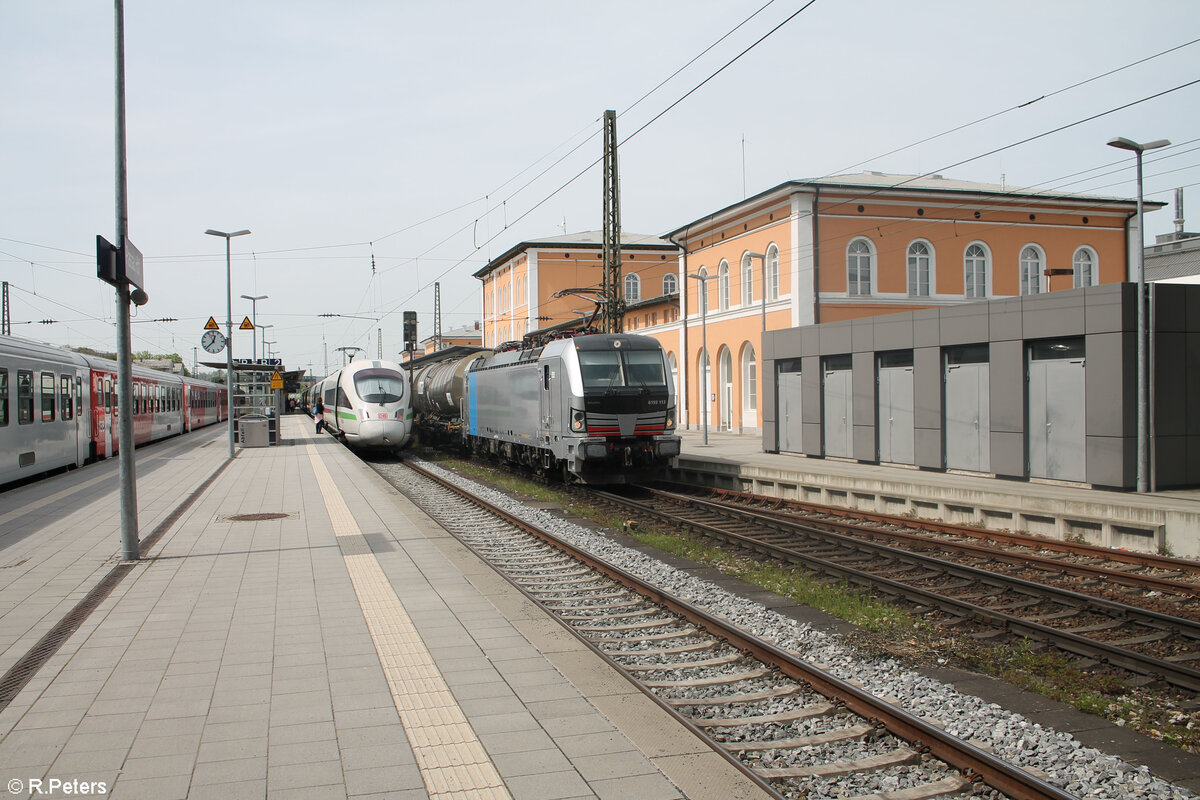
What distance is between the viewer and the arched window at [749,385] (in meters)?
33.3

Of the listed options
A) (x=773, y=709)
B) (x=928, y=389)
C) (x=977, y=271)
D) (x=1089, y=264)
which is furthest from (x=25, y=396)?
(x=1089, y=264)

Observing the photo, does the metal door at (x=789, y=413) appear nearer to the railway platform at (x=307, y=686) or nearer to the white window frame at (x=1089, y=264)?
the railway platform at (x=307, y=686)

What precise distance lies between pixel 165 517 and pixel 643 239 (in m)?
45.6

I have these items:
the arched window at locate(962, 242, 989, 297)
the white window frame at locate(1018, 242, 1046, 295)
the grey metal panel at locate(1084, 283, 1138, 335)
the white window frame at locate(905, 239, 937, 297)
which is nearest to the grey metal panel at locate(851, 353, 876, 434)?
the grey metal panel at locate(1084, 283, 1138, 335)

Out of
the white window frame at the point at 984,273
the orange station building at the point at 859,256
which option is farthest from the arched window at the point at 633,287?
the white window frame at the point at 984,273

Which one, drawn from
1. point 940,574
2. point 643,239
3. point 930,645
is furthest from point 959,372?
point 643,239

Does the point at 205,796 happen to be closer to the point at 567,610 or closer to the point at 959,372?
the point at 567,610

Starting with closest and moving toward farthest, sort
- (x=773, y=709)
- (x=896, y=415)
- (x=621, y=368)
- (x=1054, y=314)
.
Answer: (x=773, y=709), (x=1054, y=314), (x=621, y=368), (x=896, y=415)

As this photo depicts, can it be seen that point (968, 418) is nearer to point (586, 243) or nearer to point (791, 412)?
point (791, 412)

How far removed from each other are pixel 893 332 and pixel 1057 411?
4352mm

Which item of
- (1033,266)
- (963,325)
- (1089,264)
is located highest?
(1089,264)

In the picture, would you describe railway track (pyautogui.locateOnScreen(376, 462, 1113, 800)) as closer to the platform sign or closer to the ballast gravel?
the ballast gravel

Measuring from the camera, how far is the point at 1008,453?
53.5ft

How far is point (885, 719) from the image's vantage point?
499 cm
